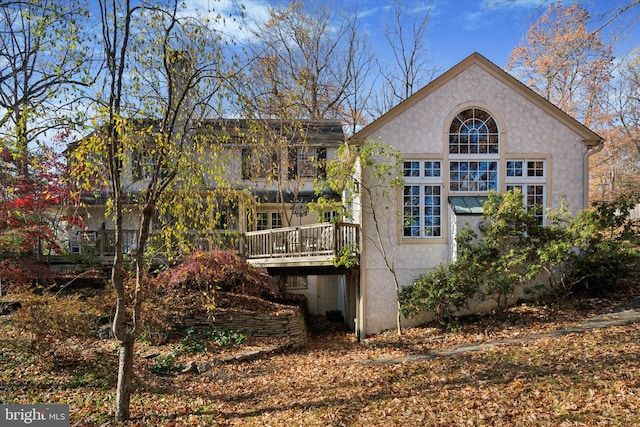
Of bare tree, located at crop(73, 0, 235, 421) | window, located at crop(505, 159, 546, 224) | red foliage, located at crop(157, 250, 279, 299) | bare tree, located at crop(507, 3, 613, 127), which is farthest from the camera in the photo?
bare tree, located at crop(507, 3, 613, 127)

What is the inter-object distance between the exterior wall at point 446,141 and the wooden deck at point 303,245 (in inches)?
37.1

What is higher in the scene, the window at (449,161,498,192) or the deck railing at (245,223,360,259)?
the window at (449,161,498,192)

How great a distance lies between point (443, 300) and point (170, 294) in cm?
753

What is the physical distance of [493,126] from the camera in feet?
40.2

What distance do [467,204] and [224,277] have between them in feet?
25.5

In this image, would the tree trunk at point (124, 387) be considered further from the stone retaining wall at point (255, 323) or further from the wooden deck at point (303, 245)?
the wooden deck at point (303, 245)

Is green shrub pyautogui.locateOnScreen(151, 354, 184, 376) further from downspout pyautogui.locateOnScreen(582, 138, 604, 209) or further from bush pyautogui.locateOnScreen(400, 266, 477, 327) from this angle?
downspout pyautogui.locateOnScreen(582, 138, 604, 209)

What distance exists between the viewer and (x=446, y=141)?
12195mm

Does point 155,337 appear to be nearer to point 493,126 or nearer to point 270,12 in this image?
point 493,126

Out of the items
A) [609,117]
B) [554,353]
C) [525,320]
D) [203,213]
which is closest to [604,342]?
[554,353]

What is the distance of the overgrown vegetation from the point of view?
36.3 ft

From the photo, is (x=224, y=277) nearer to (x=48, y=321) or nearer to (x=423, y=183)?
(x=48, y=321)
